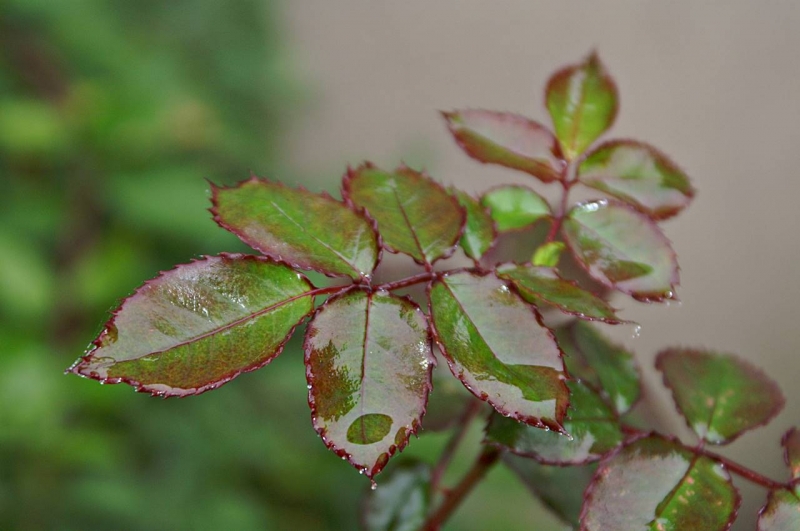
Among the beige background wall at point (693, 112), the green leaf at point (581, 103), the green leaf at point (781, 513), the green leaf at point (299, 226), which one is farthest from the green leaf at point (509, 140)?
the beige background wall at point (693, 112)

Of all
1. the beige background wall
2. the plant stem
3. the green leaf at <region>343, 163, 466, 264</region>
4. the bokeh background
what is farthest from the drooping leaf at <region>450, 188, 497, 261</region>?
the beige background wall

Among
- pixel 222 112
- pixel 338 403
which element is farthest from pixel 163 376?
pixel 222 112

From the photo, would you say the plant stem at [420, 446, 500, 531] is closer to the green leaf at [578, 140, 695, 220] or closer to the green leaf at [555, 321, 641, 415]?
the green leaf at [555, 321, 641, 415]

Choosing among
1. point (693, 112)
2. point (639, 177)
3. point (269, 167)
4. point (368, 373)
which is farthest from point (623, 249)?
point (693, 112)

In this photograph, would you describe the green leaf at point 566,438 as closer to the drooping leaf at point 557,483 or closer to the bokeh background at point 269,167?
the drooping leaf at point 557,483

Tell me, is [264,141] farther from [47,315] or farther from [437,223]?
[437,223]

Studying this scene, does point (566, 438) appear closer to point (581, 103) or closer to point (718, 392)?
point (718, 392)
